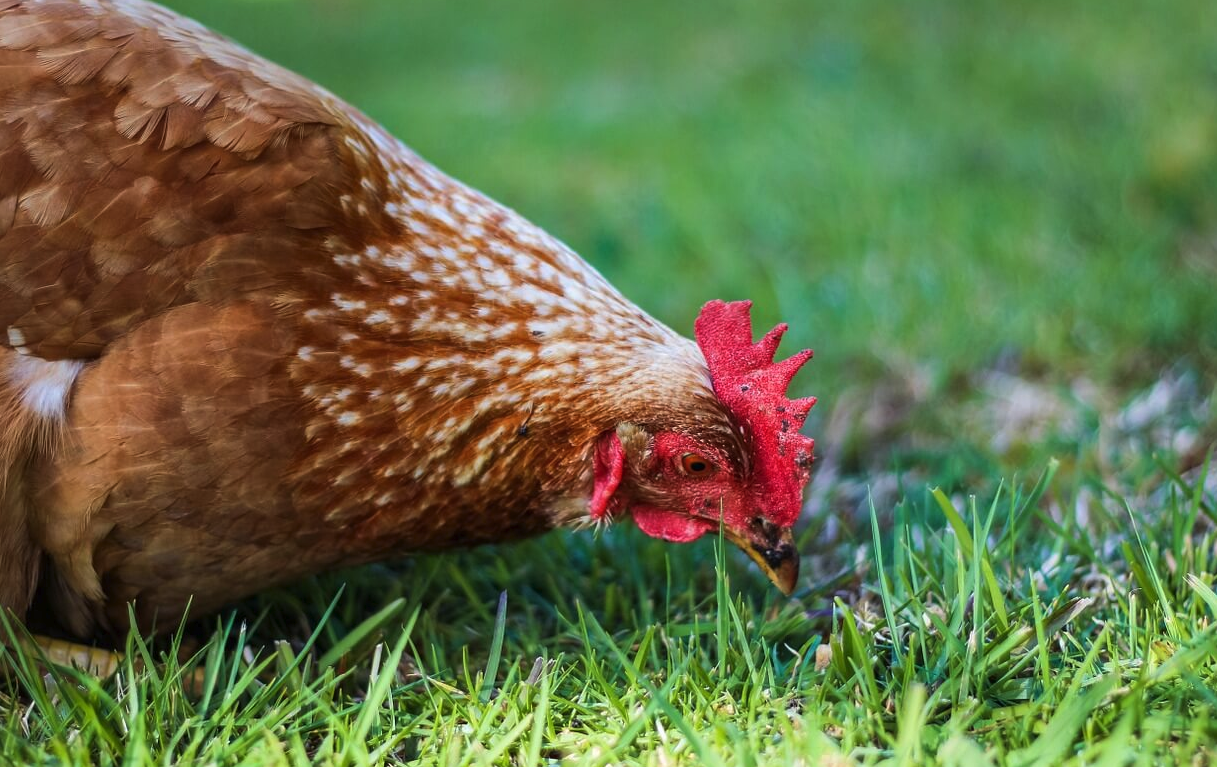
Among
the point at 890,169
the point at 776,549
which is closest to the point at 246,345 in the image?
the point at 776,549

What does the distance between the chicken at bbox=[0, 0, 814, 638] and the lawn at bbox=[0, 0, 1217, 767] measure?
Result: 206 mm

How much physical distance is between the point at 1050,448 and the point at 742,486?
47.3 inches

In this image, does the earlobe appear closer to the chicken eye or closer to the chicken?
the chicken

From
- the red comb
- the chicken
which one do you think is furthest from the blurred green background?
the chicken

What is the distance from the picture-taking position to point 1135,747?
1521 millimetres

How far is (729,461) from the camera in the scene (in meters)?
2.00

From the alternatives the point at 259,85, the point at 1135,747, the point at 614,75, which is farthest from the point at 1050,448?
the point at 614,75

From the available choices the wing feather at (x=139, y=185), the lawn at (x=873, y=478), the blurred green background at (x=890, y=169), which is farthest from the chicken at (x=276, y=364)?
the blurred green background at (x=890, y=169)

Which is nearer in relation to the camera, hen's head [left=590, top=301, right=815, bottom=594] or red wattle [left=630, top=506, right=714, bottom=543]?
hen's head [left=590, top=301, right=815, bottom=594]

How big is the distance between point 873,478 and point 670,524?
92 cm

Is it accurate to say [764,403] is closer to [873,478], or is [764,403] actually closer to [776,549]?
[776,549]

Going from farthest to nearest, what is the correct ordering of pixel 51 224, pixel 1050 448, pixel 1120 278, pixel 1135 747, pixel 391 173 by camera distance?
pixel 1120 278
pixel 1050 448
pixel 391 173
pixel 51 224
pixel 1135 747

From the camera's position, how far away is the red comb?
198cm

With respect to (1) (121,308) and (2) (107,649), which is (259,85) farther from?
(2) (107,649)
